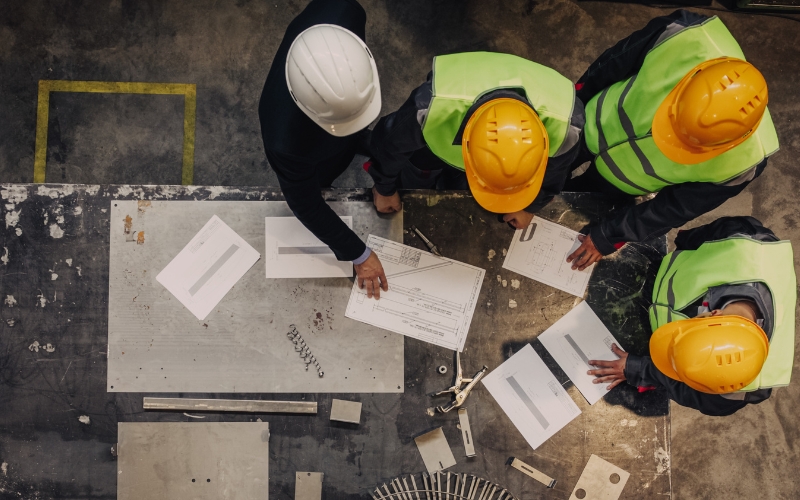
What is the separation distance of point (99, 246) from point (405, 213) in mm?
1370

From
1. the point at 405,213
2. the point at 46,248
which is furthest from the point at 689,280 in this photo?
the point at 46,248

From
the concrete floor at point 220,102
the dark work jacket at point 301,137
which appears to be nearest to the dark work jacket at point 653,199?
the dark work jacket at point 301,137

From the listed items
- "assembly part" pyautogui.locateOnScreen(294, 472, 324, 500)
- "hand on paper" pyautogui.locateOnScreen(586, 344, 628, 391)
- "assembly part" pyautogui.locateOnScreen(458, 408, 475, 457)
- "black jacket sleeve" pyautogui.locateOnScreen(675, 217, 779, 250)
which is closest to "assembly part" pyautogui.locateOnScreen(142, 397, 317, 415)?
"assembly part" pyautogui.locateOnScreen(294, 472, 324, 500)

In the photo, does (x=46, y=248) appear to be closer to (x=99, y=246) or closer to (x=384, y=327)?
(x=99, y=246)

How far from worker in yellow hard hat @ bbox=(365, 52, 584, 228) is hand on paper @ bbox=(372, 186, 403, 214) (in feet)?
0.46

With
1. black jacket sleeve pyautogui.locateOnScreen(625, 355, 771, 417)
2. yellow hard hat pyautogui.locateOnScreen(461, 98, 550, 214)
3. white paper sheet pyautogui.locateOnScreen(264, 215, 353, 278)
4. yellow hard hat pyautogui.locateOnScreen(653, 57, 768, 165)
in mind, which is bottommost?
black jacket sleeve pyautogui.locateOnScreen(625, 355, 771, 417)

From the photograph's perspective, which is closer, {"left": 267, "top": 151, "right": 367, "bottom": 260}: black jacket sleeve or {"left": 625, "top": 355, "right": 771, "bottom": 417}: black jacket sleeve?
{"left": 267, "top": 151, "right": 367, "bottom": 260}: black jacket sleeve

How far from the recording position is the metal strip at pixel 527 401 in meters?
2.49

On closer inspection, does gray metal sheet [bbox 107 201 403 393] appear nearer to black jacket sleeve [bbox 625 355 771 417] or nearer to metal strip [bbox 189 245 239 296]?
metal strip [bbox 189 245 239 296]

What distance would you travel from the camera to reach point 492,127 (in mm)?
1905

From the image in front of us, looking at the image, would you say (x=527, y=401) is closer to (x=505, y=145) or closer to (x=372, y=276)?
(x=372, y=276)

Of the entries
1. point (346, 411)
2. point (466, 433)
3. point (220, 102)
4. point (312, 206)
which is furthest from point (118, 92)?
point (466, 433)

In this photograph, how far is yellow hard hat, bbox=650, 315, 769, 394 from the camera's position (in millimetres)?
2018

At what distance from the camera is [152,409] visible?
2.42 m
